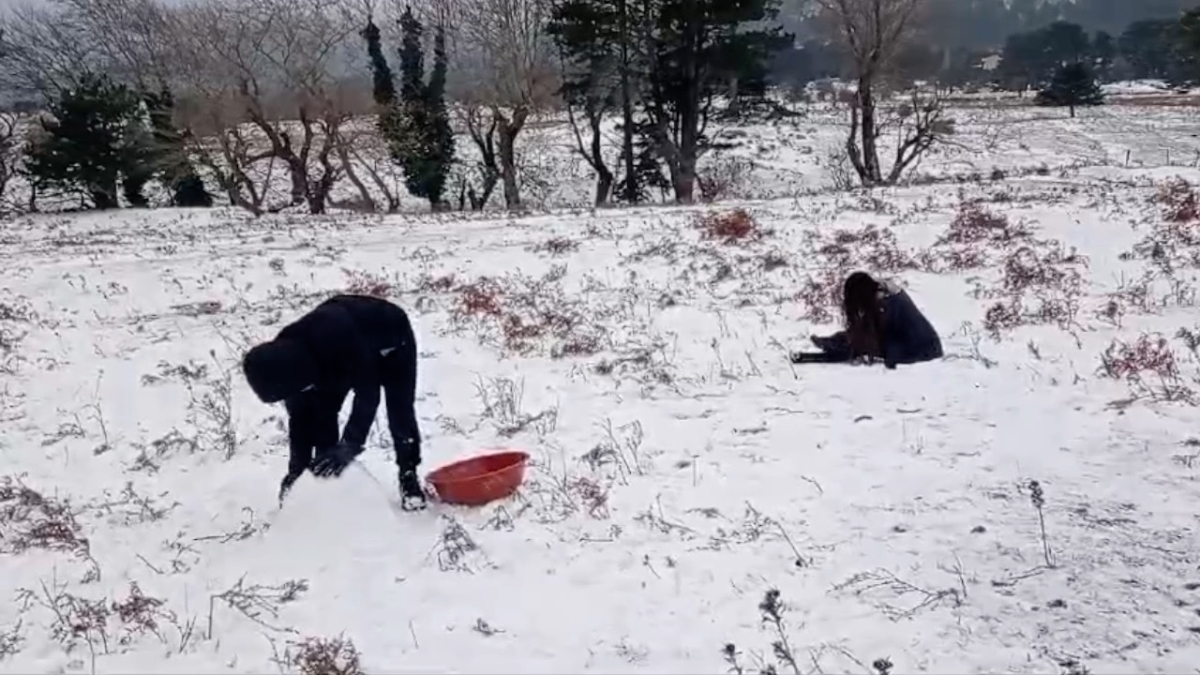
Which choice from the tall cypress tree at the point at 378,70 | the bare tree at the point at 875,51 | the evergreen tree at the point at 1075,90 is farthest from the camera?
the evergreen tree at the point at 1075,90

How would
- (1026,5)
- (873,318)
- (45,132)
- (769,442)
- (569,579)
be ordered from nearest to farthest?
(569,579) → (769,442) → (873,318) → (45,132) → (1026,5)

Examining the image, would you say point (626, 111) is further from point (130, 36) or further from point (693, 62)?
point (130, 36)

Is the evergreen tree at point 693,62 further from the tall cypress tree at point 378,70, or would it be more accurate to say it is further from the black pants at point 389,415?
the black pants at point 389,415

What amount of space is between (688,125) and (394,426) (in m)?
24.0

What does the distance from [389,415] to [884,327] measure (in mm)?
4049

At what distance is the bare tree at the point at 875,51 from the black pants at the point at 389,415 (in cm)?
2280

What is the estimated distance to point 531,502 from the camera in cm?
553

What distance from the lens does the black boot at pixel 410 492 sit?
547 cm

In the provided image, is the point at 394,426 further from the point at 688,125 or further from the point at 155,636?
the point at 688,125

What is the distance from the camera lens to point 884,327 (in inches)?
303

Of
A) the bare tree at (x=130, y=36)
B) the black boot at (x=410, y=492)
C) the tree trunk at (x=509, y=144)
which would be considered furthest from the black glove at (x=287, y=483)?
the bare tree at (x=130, y=36)

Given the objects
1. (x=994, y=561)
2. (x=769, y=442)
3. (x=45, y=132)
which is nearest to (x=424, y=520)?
(x=769, y=442)

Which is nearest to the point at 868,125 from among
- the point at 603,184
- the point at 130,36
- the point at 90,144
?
the point at 603,184

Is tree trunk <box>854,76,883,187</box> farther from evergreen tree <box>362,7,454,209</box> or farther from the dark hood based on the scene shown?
the dark hood
